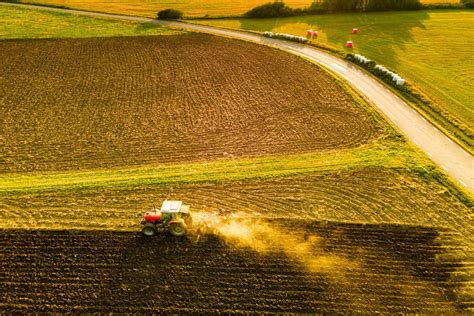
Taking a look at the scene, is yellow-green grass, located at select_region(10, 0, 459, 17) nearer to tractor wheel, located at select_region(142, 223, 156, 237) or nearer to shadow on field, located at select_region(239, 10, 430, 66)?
shadow on field, located at select_region(239, 10, 430, 66)

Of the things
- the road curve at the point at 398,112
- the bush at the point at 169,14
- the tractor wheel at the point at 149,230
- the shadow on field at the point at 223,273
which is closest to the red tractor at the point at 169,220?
the tractor wheel at the point at 149,230

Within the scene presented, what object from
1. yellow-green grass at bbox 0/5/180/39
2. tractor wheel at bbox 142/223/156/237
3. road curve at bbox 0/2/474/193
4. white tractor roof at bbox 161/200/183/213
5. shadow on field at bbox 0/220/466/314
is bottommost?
shadow on field at bbox 0/220/466/314

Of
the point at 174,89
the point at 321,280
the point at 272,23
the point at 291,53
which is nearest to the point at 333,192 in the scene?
the point at 321,280

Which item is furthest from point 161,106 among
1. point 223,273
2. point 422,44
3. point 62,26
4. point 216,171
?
point 422,44

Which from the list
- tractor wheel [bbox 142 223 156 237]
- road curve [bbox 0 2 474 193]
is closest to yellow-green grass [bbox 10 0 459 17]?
road curve [bbox 0 2 474 193]

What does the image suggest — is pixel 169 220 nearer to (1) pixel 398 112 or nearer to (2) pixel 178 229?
(2) pixel 178 229

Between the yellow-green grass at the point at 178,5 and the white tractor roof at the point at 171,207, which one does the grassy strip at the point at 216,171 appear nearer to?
the white tractor roof at the point at 171,207

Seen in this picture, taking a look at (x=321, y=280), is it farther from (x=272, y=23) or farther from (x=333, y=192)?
(x=272, y=23)
